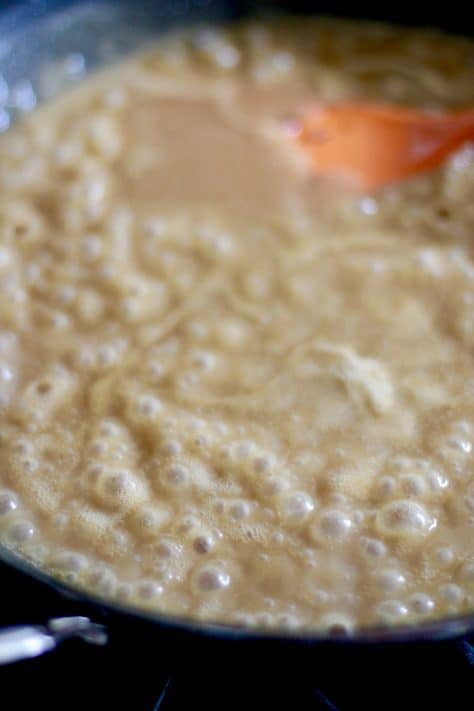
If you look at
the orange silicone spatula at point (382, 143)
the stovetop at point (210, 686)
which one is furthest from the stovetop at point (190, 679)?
the orange silicone spatula at point (382, 143)

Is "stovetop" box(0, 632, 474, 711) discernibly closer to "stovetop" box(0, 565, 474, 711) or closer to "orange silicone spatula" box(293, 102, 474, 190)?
"stovetop" box(0, 565, 474, 711)

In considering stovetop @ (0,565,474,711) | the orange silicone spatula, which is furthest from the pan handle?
the orange silicone spatula

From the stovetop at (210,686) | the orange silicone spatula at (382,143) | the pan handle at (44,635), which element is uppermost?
the pan handle at (44,635)

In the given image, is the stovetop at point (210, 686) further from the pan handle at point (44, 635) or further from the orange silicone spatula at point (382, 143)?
the orange silicone spatula at point (382, 143)

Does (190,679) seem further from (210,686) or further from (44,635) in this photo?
(44,635)

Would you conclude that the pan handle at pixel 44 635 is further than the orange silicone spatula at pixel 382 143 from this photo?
No

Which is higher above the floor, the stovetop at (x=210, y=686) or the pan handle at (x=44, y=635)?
the pan handle at (x=44, y=635)

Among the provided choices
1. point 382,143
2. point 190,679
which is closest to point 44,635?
point 190,679
